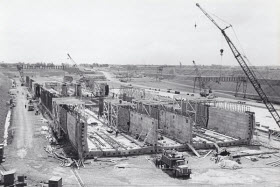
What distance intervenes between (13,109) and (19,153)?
34698 millimetres

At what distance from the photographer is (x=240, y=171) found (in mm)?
29719

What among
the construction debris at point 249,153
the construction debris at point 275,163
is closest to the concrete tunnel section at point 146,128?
the construction debris at point 249,153

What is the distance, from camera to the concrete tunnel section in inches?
1362

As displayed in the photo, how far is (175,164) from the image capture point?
28.9 m

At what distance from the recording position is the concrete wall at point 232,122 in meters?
40.5

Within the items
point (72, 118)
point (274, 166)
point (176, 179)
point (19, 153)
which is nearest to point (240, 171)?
point (274, 166)

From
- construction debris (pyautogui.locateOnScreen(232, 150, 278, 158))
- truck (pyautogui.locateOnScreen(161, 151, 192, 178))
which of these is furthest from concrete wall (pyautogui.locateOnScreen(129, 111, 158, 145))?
construction debris (pyautogui.locateOnScreen(232, 150, 278, 158))

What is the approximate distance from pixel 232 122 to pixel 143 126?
12.7 meters

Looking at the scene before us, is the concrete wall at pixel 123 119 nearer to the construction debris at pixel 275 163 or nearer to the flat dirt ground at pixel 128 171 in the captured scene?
the flat dirt ground at pixel 128 171

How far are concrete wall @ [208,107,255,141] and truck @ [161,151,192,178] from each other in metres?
14.9

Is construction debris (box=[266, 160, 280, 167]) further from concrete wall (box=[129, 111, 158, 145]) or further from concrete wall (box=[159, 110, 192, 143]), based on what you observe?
concrete wall (box=[129, 111, 158, 145])

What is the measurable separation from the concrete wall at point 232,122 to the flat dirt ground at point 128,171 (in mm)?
6229

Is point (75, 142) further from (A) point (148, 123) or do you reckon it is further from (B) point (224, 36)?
(B) point (224, 36)

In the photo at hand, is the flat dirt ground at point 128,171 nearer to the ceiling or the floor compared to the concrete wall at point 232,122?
nearer to the floor
